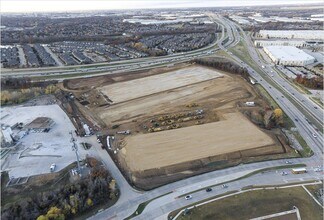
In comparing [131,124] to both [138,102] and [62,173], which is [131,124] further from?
[62,173]

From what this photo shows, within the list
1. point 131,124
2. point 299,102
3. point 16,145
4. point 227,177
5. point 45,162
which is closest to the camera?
point 227,177

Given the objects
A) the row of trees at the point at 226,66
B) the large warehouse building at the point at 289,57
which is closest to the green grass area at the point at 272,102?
the row of trees at the point at 226,66

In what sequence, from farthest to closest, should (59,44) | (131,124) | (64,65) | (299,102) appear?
(59,44)
(64,65)
(299,102)
(131,124)

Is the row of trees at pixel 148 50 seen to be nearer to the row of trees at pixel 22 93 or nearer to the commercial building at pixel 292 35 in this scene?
the row of trees at pixel 22 93

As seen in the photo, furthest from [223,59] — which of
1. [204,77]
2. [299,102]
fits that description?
[299,102]

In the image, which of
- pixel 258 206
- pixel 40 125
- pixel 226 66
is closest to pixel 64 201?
pixel 258 206

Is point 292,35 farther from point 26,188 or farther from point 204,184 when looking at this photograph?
point 26,188
